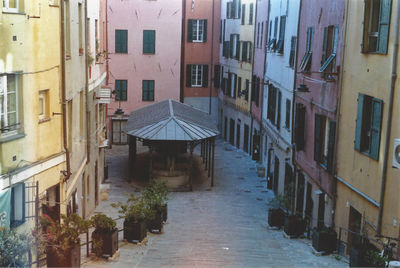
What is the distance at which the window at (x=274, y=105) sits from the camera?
92.8ft

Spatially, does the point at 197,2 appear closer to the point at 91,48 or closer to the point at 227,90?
the point at 227,90

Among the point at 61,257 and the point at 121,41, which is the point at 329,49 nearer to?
the point at 61,257

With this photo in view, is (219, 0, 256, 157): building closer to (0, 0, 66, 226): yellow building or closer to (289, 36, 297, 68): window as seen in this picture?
(289, 36, 297, 68): window

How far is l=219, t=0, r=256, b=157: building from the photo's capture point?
1561 inches

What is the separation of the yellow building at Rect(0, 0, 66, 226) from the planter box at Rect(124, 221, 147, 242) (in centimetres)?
211

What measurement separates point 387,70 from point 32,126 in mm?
9009

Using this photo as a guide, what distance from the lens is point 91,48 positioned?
2300 centimetres

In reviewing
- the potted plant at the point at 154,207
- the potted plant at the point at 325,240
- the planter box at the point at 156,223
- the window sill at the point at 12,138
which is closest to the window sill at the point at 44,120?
the window sill at the point at 12,138

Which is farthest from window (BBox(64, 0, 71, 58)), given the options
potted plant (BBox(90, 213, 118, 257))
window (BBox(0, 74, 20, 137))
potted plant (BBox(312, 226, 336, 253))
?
potted plant (BBox(312, 226, 336, 253))

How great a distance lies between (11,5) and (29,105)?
237 centimetres

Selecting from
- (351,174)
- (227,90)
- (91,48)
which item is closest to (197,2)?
(227,90)

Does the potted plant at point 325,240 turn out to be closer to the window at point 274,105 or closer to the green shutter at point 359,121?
the green shutter at point 359,121

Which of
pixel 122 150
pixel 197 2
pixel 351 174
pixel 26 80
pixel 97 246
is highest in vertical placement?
pixel 197 2

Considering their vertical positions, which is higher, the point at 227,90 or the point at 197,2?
the point at 197,2
